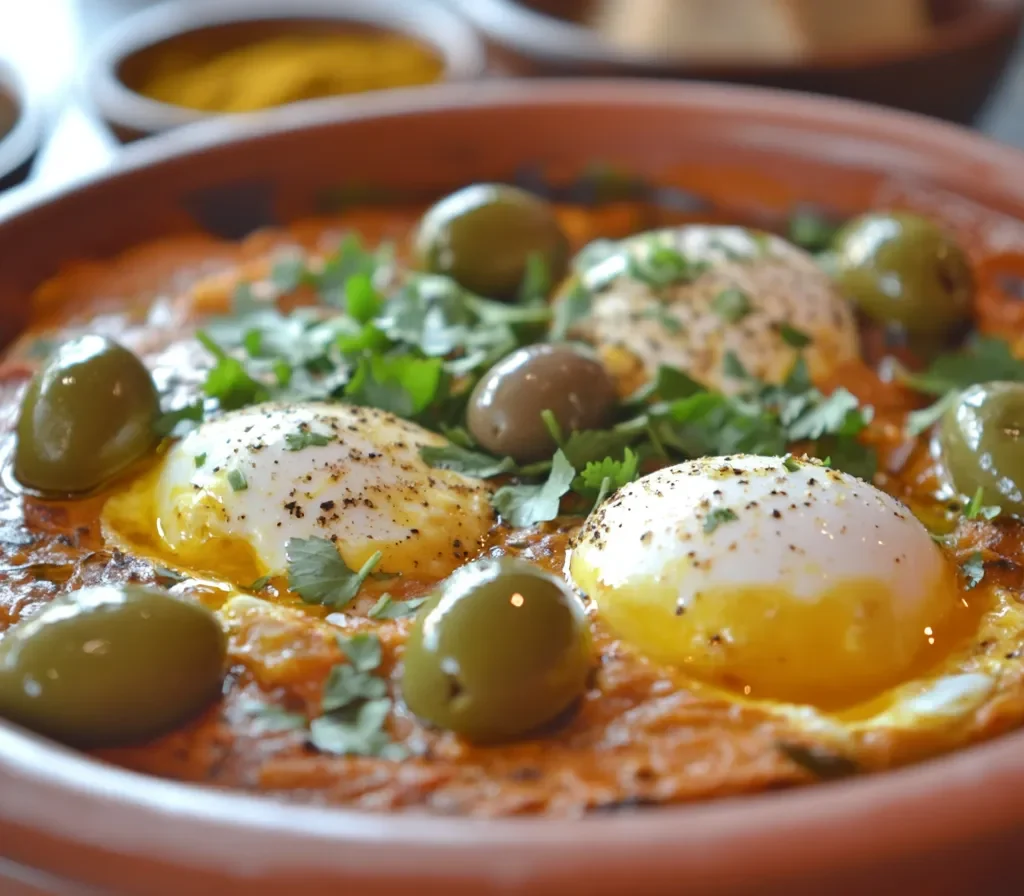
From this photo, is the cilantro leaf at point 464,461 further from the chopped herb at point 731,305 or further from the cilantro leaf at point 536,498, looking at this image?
the chopped herb at point 731,305

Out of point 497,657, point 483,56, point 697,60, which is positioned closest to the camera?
point 497,657

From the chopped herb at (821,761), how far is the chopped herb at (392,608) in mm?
444

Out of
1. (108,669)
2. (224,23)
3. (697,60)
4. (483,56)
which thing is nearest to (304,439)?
(108,669)

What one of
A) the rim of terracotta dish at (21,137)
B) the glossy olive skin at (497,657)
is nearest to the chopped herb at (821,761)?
the glossy olive skin at (497,657)

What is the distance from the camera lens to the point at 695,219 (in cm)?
241

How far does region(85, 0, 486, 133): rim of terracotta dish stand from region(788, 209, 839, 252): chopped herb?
98 centimetres

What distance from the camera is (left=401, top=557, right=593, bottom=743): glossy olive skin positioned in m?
1.19

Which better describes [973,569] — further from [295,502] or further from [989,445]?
[295,502]

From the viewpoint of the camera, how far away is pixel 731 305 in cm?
193

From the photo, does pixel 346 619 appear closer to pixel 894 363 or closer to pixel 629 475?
pixel 629 475

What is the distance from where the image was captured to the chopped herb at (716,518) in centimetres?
→ 135

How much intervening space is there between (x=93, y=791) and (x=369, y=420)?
28.4 inches

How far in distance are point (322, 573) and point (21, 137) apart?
1.49m

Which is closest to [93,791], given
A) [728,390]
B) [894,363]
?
[728,390]
